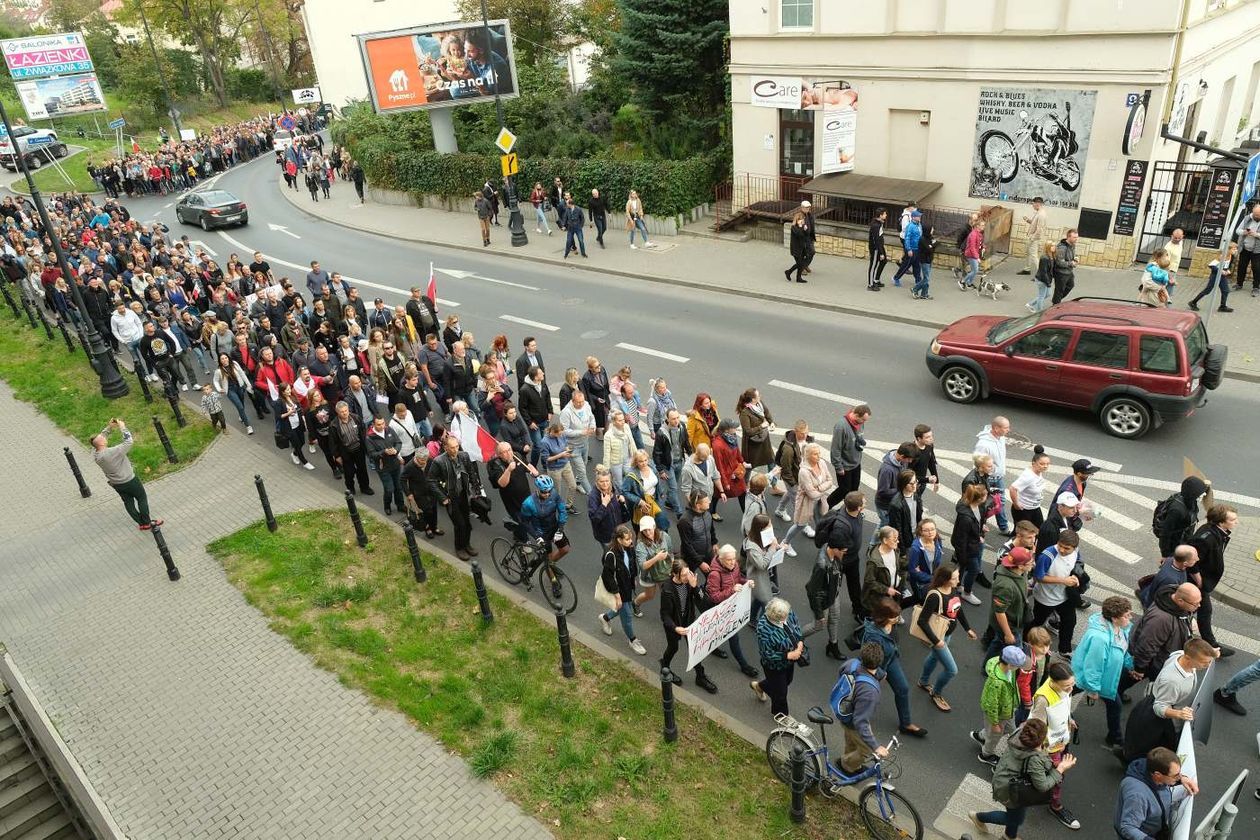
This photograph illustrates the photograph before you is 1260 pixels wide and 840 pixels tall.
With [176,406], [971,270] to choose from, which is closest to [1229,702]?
[971,270]

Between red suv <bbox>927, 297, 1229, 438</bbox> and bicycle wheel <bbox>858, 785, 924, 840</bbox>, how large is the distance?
7.75 meters

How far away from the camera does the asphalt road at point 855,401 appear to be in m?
7.27

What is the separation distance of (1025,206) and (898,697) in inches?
625

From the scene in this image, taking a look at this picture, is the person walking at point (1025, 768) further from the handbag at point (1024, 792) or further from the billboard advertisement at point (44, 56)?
the billboard advertisement at point (44, 56)

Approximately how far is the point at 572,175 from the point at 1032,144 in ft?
46.6

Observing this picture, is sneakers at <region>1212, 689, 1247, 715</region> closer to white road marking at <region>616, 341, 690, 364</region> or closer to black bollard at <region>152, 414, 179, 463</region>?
white road marking at <region>616, 341, 690, 364</region>

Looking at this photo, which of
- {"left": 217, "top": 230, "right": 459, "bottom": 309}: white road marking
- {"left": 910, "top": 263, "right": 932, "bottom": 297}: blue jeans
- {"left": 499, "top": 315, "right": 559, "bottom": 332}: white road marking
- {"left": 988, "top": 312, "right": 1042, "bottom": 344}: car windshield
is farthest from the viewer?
{"left": 217, "top": 230, "right": 459, "bottom": 309}: white road marking

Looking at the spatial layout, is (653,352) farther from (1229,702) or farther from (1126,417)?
(1229,702)

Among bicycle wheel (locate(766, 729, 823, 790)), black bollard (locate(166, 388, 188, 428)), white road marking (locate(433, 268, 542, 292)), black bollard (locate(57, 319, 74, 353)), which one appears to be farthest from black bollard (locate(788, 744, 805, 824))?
black bollard (locate(57, 319, 74, 353))

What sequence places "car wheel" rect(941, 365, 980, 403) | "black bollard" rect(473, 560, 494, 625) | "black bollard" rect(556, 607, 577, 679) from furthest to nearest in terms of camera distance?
Answer: "car wheel" rect(941, 365, 980, 403), "black bollard" rect(473, 560, 494, 625), "black bollard" rect(556, 607, 577, 679)

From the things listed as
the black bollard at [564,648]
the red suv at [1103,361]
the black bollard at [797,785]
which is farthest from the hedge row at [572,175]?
the black bollard at [797,785]

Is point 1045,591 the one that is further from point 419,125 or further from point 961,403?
point 419,125

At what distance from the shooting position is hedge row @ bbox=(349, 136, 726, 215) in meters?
25.5

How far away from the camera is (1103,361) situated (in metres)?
11.9
